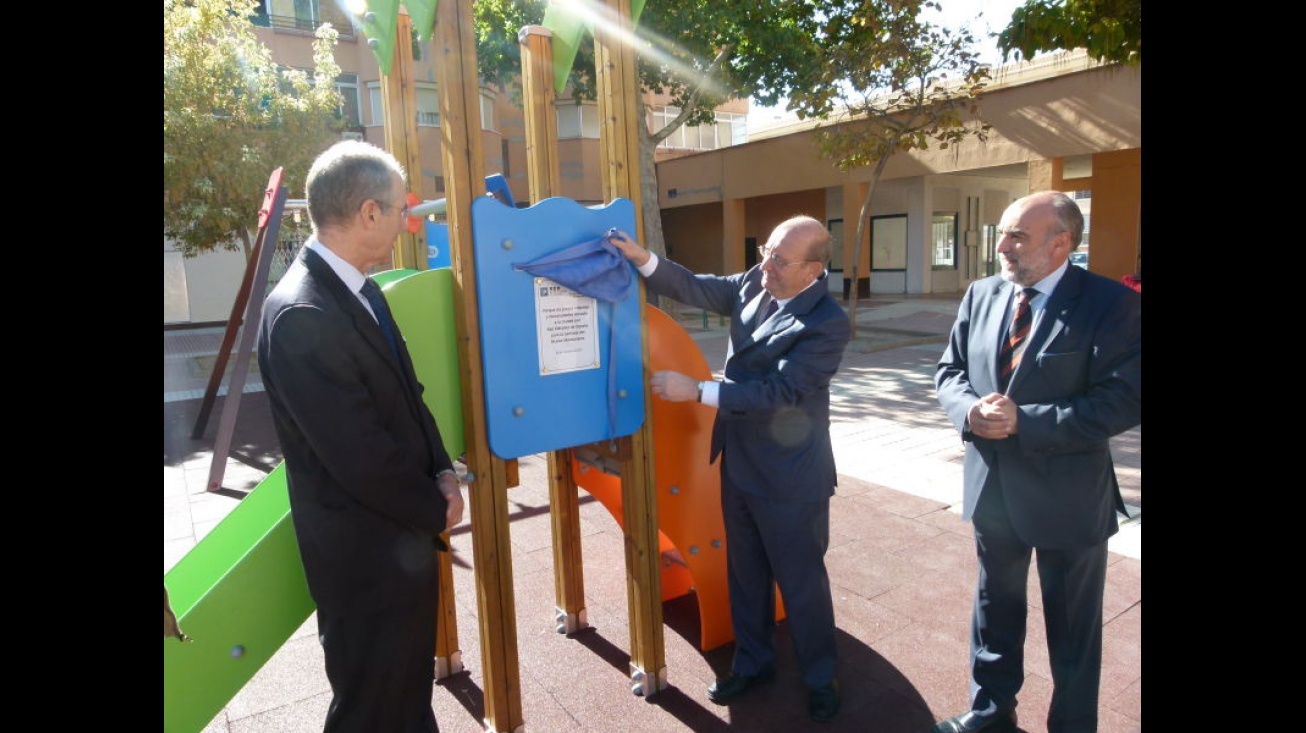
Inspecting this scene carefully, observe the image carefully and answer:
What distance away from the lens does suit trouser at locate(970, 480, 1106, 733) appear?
2.41 metres

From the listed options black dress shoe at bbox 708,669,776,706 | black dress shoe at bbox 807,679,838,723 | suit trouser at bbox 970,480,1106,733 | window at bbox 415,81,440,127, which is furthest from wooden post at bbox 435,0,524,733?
window at bbox 415,81,440,127

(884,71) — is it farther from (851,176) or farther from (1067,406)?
(1067,406)

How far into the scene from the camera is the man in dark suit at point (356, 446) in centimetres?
181

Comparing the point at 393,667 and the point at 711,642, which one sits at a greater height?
the point at 393,667

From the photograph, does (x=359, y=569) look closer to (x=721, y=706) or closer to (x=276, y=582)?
(x=276, y=582)

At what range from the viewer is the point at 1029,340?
237cm

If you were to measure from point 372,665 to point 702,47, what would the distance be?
1476 cm

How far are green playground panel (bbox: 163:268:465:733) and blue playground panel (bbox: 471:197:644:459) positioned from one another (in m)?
0.14

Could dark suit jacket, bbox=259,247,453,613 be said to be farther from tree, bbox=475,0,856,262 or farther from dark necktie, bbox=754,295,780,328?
tree, bbox=475,0,856,262

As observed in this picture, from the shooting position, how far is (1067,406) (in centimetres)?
225
